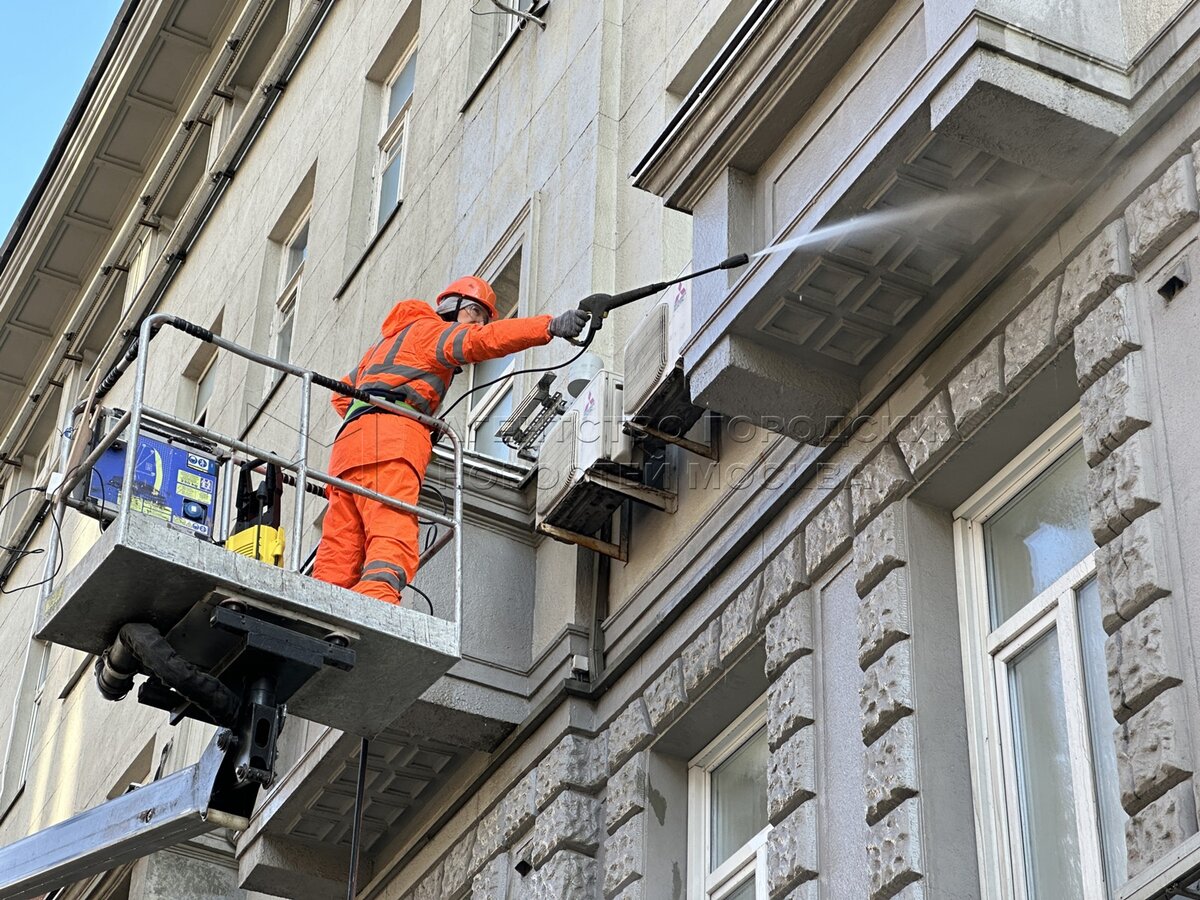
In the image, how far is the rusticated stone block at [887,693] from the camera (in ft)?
29.7

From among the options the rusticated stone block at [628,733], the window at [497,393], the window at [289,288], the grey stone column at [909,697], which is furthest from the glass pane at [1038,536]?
the window at [289,288]

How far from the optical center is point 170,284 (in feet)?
92.5

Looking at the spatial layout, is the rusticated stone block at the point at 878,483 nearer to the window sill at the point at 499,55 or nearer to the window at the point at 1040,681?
the window at the point at 1040,681

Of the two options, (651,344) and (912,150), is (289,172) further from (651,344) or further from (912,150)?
(912,150)

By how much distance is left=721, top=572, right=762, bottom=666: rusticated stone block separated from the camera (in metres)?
10.7

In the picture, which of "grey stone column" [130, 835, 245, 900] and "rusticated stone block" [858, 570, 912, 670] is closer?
"rusticated stone block" [858, 570, 912, 670]

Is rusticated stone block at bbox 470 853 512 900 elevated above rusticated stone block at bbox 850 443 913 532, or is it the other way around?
rusticated stone block at bbox 850 443 913 532

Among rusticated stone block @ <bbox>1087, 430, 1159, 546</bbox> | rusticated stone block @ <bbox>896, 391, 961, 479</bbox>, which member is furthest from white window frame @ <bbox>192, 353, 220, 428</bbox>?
rusticated stone block @ <bbox>1087, 430, 1159, 546</bbox>

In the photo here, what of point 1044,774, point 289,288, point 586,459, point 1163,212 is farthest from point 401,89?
point 1044,774

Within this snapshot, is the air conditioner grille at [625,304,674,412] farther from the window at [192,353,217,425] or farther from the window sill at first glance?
the window at [192,353,217,425]

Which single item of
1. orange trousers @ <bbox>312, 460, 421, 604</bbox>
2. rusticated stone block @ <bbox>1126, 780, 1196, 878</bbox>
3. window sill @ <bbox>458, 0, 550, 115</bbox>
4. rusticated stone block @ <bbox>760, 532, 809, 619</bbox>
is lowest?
rusticated stone block @ <bbox>1126, 780, 1196, 878</bbox>

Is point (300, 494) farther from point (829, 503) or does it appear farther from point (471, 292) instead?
point (829, 503)

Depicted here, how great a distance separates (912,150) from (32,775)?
19.6 m

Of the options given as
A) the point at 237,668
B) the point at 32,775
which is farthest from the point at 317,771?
the point at 32,775
